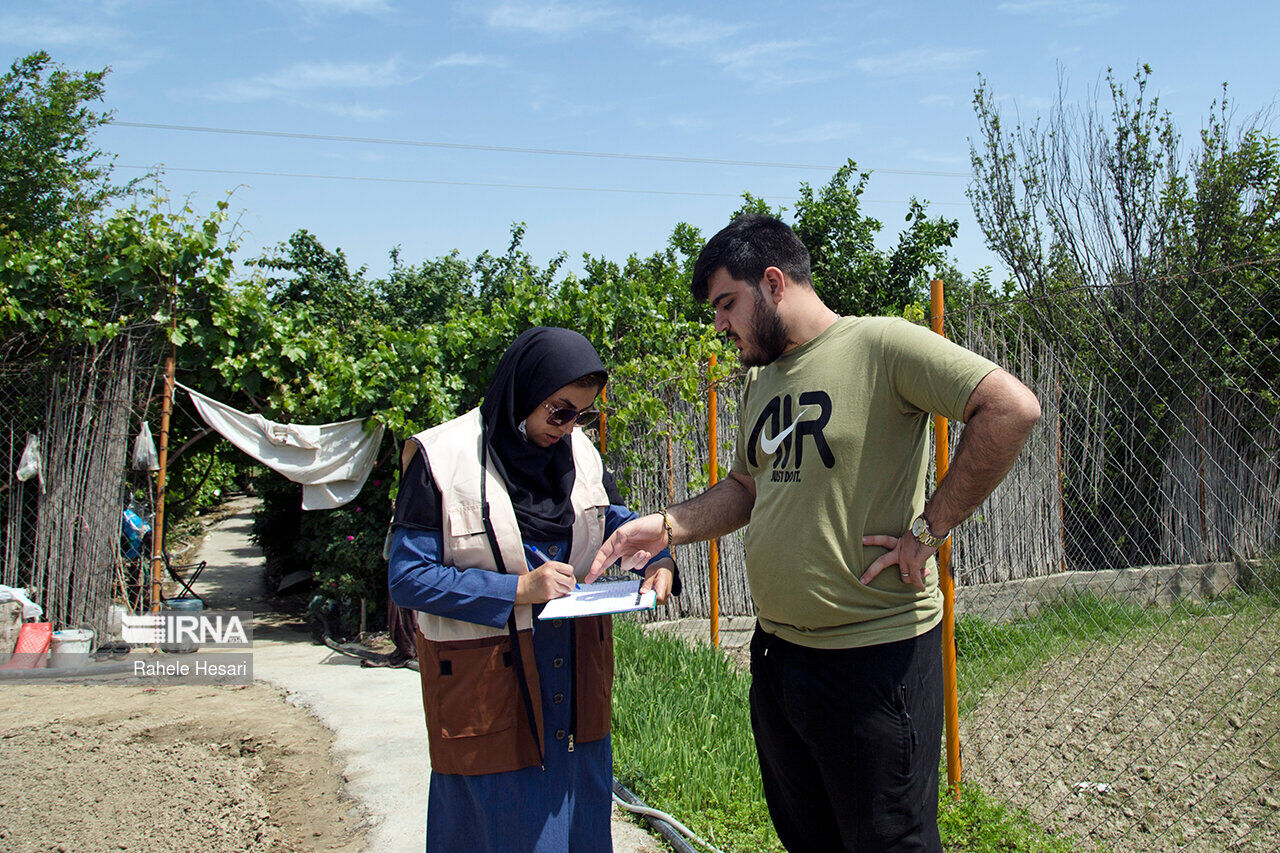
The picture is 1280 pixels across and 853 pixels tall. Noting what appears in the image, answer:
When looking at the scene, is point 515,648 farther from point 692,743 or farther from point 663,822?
point 692,743

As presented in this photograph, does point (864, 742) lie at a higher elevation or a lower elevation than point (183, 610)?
higher

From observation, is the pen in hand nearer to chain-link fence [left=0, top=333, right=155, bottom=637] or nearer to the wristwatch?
the wristwatch

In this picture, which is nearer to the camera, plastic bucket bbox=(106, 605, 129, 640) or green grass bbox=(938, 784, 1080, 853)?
green grass bbox=(938, 784, 1080, 853)

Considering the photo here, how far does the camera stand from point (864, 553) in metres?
2.04

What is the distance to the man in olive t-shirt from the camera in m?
1.97

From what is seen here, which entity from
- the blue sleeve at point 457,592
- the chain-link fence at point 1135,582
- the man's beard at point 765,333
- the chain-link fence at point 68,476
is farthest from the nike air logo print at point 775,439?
the chain-link fence at point 68,476

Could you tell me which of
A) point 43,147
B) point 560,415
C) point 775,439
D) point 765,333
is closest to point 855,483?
point 775,439

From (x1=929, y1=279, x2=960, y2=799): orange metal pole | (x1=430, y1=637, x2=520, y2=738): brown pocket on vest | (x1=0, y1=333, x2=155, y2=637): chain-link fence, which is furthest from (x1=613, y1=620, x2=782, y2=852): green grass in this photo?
(x1=0, y1=333, x2=155, y2=637): chain-link fence

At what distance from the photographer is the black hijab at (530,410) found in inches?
86.6

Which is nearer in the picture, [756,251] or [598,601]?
[598,601]

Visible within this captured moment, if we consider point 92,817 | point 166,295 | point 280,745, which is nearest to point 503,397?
point 92,817

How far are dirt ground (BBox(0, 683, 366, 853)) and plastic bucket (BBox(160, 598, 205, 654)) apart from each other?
1554 millimetres

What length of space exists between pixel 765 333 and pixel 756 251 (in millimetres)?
215

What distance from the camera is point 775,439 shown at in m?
2.22
